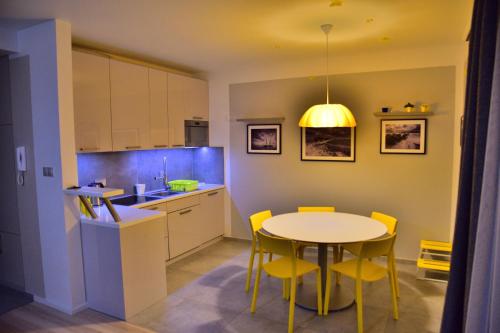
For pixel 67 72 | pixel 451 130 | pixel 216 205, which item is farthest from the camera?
pixel 216 205

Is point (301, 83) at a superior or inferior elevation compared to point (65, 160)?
superior

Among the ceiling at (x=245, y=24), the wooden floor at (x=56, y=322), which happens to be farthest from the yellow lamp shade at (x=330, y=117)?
the wooden floor at (x=56, y=322)

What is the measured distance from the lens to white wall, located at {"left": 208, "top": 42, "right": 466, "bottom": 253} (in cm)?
409

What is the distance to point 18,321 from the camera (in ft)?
10.4

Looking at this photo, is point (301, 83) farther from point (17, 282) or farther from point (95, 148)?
point (17, 282)

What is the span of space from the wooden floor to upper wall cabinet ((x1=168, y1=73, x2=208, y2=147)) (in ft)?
7.56

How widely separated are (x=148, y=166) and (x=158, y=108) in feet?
2.90

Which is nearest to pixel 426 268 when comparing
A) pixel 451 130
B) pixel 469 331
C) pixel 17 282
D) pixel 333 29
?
pixel 451 130

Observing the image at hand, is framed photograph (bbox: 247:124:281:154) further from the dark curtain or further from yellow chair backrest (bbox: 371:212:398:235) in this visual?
the dark curtain

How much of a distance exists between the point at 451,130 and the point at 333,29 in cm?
192

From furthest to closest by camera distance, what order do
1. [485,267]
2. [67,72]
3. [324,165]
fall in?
[324,165] → [67,72] → [485,267]

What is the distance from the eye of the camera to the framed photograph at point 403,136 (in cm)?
428

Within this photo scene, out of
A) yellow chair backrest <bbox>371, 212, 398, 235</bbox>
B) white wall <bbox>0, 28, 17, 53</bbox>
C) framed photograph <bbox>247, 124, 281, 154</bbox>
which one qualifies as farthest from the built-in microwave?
yellow chair backrest <bbox>371, 212, 398, 235</bbox>

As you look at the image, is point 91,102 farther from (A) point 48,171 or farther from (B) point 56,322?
(B) point 56,322
